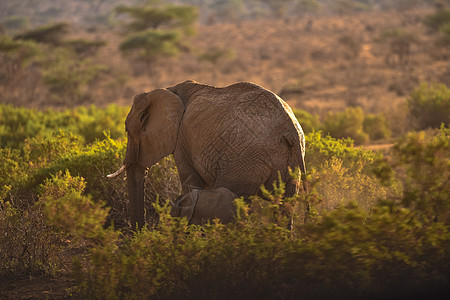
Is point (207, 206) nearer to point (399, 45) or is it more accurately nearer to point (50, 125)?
point (50, 125)

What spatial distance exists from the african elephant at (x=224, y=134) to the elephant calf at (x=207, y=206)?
0.95ft

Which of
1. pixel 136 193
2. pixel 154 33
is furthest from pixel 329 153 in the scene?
pixel 154 33

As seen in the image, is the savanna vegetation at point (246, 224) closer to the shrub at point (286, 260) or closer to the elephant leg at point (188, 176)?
the shrub at point (286, 260)

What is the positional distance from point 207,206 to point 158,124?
127 centimetres

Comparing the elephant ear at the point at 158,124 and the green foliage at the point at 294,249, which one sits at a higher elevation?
the elephant ear at the point at 158,124

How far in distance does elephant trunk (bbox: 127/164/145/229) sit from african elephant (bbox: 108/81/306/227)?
29cm

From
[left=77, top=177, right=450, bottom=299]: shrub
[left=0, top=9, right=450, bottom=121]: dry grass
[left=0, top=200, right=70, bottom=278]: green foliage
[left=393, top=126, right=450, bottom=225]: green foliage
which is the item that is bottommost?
[left=0, top=9, right=450, bottom=121]: dry grass

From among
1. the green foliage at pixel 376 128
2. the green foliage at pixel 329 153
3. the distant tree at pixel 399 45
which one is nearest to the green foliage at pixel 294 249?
the green foliage at pixel 329 153

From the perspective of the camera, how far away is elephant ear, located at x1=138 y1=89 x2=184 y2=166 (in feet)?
16.3

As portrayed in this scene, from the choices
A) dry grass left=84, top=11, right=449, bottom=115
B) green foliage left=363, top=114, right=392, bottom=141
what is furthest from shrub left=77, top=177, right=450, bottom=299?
dry grass left=84, top=11, right=449, bottom=115

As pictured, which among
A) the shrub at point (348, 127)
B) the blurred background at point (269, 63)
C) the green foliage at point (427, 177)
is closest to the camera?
the green foliage at point (427, 177)

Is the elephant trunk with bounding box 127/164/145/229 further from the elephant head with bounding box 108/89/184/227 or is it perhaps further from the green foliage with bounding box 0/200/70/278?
the green foliage with bounding box 0/200/70/278

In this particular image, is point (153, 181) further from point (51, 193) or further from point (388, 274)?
point (388, 274)

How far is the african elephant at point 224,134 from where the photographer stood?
4.39 meters
